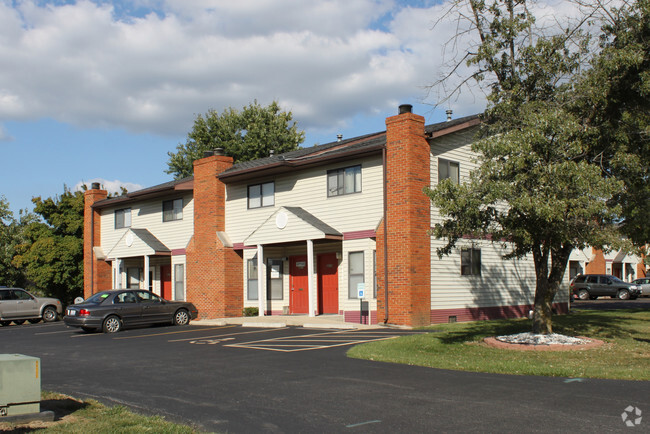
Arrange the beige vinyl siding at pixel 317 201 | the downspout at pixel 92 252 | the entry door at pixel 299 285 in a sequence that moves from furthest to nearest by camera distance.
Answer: the downspout at pixel 92 252 < the entry door at pixel 299 285 < the beige vinyl siding at pixel 317 201

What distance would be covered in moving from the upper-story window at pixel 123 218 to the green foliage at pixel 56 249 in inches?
182

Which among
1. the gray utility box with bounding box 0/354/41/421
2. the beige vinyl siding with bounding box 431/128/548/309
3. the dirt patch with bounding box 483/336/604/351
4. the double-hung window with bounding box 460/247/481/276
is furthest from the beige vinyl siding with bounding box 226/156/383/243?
the gray utility box with bounding box 0/354/41/421

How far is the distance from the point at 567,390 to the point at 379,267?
11.5 meters

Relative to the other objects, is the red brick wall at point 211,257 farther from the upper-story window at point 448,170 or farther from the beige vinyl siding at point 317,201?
the upper-story window at point 448,170

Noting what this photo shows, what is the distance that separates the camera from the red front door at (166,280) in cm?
3184

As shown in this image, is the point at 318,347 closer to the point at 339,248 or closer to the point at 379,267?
the point at 379,267

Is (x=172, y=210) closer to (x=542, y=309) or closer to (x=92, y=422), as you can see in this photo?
(x=542, y=309)

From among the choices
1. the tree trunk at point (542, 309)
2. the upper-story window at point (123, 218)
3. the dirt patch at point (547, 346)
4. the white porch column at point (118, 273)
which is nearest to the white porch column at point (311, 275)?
the dirt patch at point (547, 346)

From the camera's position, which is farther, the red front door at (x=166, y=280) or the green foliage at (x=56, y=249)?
the green foliage at (x=56, y=249)

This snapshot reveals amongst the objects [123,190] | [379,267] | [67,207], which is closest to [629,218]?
[379,267]

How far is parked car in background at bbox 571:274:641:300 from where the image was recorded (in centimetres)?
4103

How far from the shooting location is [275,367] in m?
11.9

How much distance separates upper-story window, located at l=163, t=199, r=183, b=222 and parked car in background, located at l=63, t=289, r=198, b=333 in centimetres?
697

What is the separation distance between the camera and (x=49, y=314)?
2981cm
